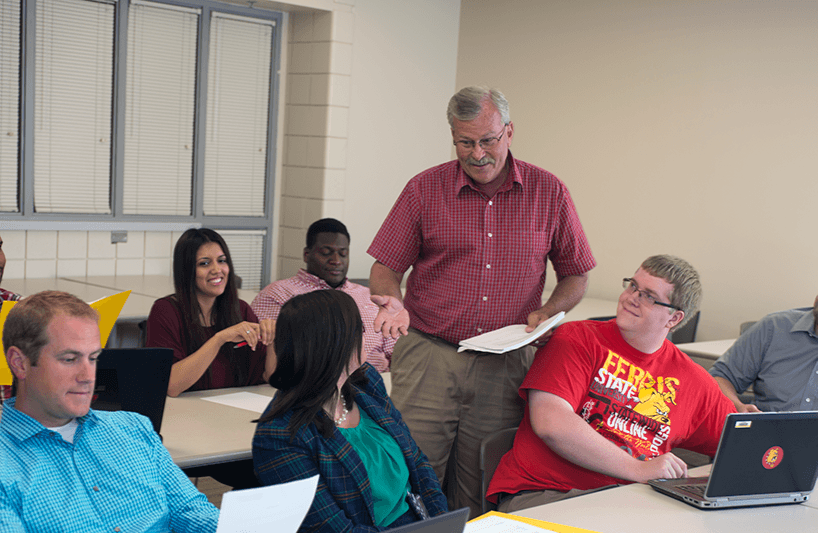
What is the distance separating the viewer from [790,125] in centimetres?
452

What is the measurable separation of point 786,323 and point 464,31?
3.96 m

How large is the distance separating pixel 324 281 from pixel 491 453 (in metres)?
1.62

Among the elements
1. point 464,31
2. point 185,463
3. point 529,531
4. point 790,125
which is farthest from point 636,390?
point 464,31

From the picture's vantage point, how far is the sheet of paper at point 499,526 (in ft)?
5.50

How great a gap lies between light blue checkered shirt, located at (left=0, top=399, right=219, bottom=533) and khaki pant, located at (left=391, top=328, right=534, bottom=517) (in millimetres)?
844

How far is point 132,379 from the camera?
6.75ft

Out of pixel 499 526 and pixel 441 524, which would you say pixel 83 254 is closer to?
pixel 499 526

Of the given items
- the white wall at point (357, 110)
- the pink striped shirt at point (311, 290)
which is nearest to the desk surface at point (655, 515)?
the pink striped shirt at point (311, 290)

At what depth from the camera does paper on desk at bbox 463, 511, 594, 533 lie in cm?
168

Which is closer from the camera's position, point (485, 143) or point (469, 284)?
point (485, 143)

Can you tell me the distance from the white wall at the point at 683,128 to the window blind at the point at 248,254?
202cm

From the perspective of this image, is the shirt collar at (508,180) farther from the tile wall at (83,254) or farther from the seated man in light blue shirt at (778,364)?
the tile wall at (83,254)

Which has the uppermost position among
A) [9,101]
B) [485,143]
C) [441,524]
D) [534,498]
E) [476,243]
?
[9,101]

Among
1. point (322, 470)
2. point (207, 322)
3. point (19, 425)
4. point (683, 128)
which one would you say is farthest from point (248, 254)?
point (19, 425)
